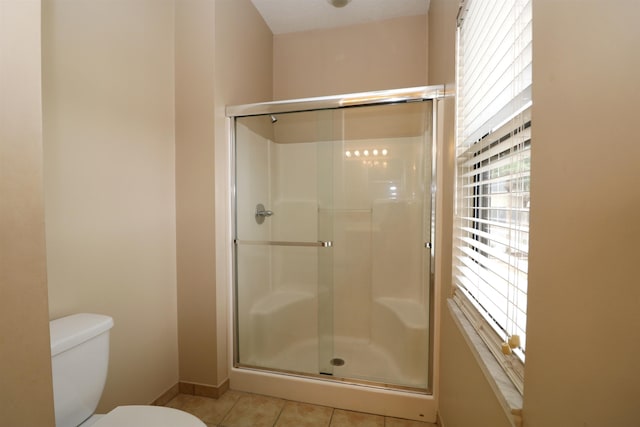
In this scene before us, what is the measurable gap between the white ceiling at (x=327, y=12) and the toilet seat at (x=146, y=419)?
2.67m

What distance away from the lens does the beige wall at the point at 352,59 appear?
232 cm

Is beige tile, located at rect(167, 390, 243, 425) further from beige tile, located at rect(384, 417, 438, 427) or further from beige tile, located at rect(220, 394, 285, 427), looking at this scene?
beige tile, located at rect(384, 417, 438, 427)

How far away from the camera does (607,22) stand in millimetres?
369

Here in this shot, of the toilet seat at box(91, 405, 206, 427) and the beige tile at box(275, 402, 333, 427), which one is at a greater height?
the toilet seat at box(91, 405, 206, 427)

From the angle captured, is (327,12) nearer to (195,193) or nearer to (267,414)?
(195,193)

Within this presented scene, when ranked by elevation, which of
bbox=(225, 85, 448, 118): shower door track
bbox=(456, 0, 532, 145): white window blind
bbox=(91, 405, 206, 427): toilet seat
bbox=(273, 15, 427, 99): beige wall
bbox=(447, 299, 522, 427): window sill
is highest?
bbox=(273, 15, 427, 99): beige wall

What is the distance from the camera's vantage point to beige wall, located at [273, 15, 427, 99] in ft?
7.60

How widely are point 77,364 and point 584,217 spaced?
5.18 feet

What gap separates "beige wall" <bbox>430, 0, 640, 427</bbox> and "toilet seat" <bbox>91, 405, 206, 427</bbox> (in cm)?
112

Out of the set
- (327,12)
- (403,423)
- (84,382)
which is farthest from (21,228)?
(327,12)

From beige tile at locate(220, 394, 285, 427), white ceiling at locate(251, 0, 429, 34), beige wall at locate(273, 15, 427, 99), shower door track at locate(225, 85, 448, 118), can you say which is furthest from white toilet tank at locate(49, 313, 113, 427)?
white ceiling at locate(251, 0, 429, 34)

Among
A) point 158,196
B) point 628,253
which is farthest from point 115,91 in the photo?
point 628,253

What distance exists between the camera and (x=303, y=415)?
163 cm

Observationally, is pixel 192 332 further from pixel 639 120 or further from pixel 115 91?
pixel 639 120
